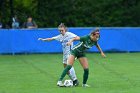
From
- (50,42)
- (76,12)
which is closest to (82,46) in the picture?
(50,42)

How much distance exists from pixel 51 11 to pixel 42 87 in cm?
2399

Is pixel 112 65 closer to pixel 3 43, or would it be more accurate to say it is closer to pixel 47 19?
pixel 3 43

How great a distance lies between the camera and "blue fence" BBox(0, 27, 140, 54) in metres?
29.5

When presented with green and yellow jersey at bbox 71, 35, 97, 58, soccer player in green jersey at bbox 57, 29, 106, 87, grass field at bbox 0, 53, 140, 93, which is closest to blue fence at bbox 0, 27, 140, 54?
grass field at bbox 0, 53, 140, 93

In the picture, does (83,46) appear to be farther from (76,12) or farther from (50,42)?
(76,12)

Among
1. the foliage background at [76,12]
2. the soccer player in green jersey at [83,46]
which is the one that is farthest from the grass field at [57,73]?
the foliage background at [76,12]

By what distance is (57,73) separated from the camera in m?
19.9

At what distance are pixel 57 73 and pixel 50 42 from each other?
9898mm

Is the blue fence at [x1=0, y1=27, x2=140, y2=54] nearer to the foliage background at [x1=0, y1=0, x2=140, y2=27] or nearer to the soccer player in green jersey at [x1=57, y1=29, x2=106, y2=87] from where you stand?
the foliage background at [x1=0, y1=0, x2=140, y2=27]

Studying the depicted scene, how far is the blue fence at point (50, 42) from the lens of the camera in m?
29.5

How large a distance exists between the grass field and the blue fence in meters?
0.96

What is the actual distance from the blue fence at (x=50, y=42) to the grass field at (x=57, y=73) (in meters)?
0.96

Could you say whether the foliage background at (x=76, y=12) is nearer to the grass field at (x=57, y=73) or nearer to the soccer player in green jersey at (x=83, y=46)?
the grass field at (x=57, y=73)

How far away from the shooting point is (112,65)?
75.5 feet
